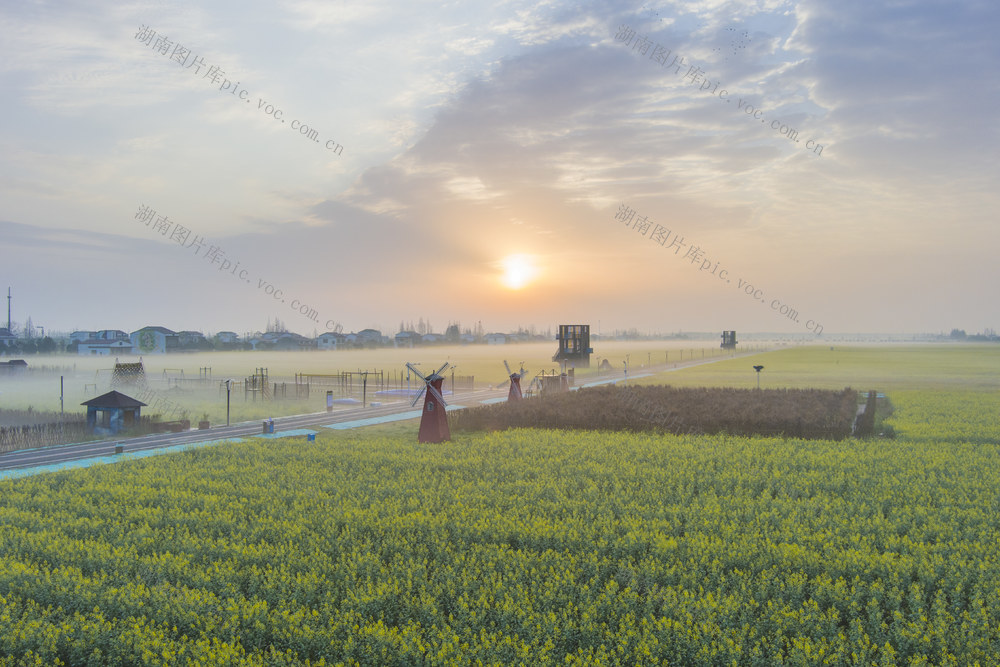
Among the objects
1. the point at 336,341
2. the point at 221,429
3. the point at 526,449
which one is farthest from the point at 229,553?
the point at 336,341

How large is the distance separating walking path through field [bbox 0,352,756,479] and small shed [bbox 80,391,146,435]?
1.50 m

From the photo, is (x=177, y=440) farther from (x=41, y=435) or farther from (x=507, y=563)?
(x=507, y=563)

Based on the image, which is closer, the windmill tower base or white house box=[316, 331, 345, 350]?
the windmill tower base

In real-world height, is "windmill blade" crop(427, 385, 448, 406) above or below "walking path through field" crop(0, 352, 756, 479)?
above

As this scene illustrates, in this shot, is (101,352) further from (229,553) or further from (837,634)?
(837,634)

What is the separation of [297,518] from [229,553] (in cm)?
203

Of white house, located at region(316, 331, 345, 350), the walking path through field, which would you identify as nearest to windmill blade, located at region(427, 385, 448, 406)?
the walking path through field

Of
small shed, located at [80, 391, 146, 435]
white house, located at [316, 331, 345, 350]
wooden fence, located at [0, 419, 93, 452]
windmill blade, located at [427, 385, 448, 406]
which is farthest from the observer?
white house, located at [316, 331, 345, 350]

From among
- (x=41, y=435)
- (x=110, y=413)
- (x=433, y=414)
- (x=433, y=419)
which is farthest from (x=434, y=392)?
(x=41, y=435)

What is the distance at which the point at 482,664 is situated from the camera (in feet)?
25.2

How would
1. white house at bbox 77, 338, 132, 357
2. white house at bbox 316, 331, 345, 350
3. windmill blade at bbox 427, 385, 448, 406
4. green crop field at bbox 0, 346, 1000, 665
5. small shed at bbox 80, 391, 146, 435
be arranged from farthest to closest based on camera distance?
white house at bbox 316, 331, 345, 350 < white house at bbox 77, 338, 132, 357 < small shed at bbox 80, 391, 146, 435 < windmill blade at bbox 427, 385, 448, 406 < green crop field at bbox 0, 346, 1000, 665

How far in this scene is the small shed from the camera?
30.7 meters

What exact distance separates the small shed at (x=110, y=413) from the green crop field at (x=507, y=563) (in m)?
12.9

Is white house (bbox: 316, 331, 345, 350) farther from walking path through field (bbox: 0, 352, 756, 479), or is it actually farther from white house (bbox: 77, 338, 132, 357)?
walking path through field (bbox: 0, 352, 756, 479)
